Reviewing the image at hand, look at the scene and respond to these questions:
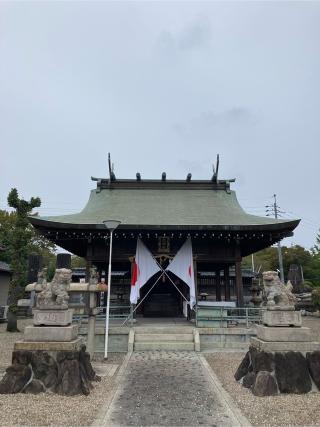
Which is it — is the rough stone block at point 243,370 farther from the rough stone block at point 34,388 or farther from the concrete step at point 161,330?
the concrete step at point 161,330

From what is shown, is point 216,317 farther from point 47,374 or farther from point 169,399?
point 47,374

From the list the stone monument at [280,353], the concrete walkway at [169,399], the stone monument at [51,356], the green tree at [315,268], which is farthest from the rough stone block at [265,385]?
the green tree at [315,268]

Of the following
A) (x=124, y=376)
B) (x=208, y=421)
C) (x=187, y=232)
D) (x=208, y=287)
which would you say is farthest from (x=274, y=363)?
(x=208, y=287)

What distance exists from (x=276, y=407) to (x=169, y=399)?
1754 millimetres

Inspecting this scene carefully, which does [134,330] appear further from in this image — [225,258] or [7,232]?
[7,232]

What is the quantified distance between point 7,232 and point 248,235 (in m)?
25.1

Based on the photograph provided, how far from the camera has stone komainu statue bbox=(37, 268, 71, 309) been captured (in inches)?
251

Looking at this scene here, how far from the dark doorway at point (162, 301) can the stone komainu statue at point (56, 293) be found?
32.3 feet

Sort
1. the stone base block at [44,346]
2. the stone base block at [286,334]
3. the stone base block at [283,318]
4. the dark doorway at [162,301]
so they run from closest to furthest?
1. the stone base block at [44,346]
2. the stone base block at [286,334]
3. the stone base block at [283,318]
4. the dark doorway at [162,301]

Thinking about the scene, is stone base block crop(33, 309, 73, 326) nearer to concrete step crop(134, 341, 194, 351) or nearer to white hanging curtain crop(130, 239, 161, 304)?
concrete step crop(134, 341, 194, 351)

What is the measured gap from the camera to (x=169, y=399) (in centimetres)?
539

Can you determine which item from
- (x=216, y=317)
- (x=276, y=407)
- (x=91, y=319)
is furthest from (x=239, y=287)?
(x=276, y=407)

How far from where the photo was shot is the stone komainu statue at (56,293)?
638cm

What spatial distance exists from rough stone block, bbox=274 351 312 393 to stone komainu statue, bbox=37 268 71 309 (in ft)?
14.3
